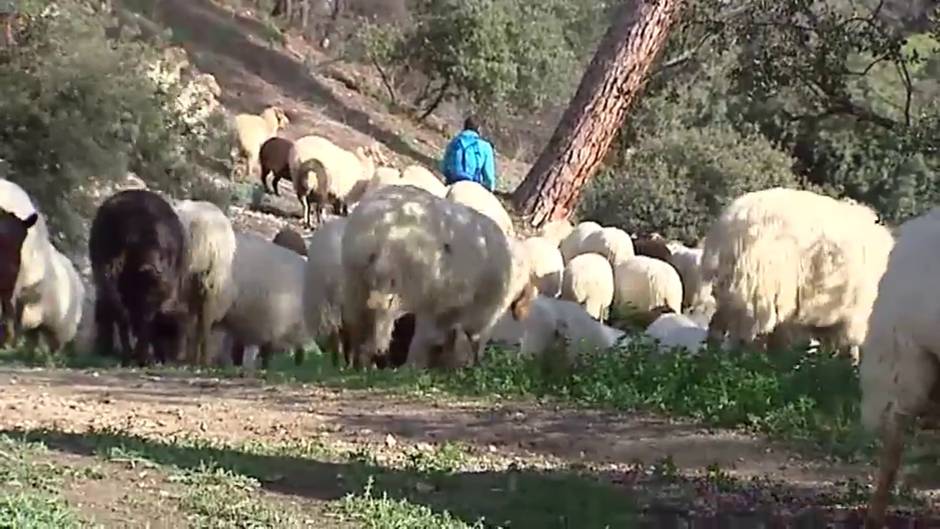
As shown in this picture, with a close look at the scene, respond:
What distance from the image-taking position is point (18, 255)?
576 inches

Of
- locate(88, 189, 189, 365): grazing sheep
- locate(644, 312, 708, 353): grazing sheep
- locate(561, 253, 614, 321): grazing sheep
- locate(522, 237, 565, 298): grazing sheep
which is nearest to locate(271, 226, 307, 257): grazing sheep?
locate(522, 237, 565, 298): grazing sheep

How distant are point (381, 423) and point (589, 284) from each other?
43.2 ft

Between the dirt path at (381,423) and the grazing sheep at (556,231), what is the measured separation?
1230cm

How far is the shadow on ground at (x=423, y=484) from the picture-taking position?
23.1 feet

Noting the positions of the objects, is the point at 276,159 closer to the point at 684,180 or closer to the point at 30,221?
the point at 684,180

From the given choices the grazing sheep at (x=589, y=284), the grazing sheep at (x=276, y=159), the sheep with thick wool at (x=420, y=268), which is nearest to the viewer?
the sheep with thick wool at (x=420, y=268)

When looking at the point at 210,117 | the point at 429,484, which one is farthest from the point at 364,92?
the point at 429,484

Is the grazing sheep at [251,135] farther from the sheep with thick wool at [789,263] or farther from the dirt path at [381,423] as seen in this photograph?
the dirt path at [381,423]

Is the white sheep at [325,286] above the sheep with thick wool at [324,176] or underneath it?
underneath

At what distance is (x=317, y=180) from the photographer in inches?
1241

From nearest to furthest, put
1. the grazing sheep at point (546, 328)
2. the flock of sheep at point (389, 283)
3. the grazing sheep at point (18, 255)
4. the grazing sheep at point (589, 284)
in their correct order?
1. the flock of sheep at point (389, 283)
2. the grazing sheep at point (18, 255)
3. the grazing sheep at point (546, 328)
4. the grazing sheep at point (589, 284)

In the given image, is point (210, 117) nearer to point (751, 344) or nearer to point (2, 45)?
point (2, 45)

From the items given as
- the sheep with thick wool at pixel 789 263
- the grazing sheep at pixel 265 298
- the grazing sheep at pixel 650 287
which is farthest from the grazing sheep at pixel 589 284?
the sheep with thick wool at pixel 789 263

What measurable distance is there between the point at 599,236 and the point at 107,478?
19721mm
